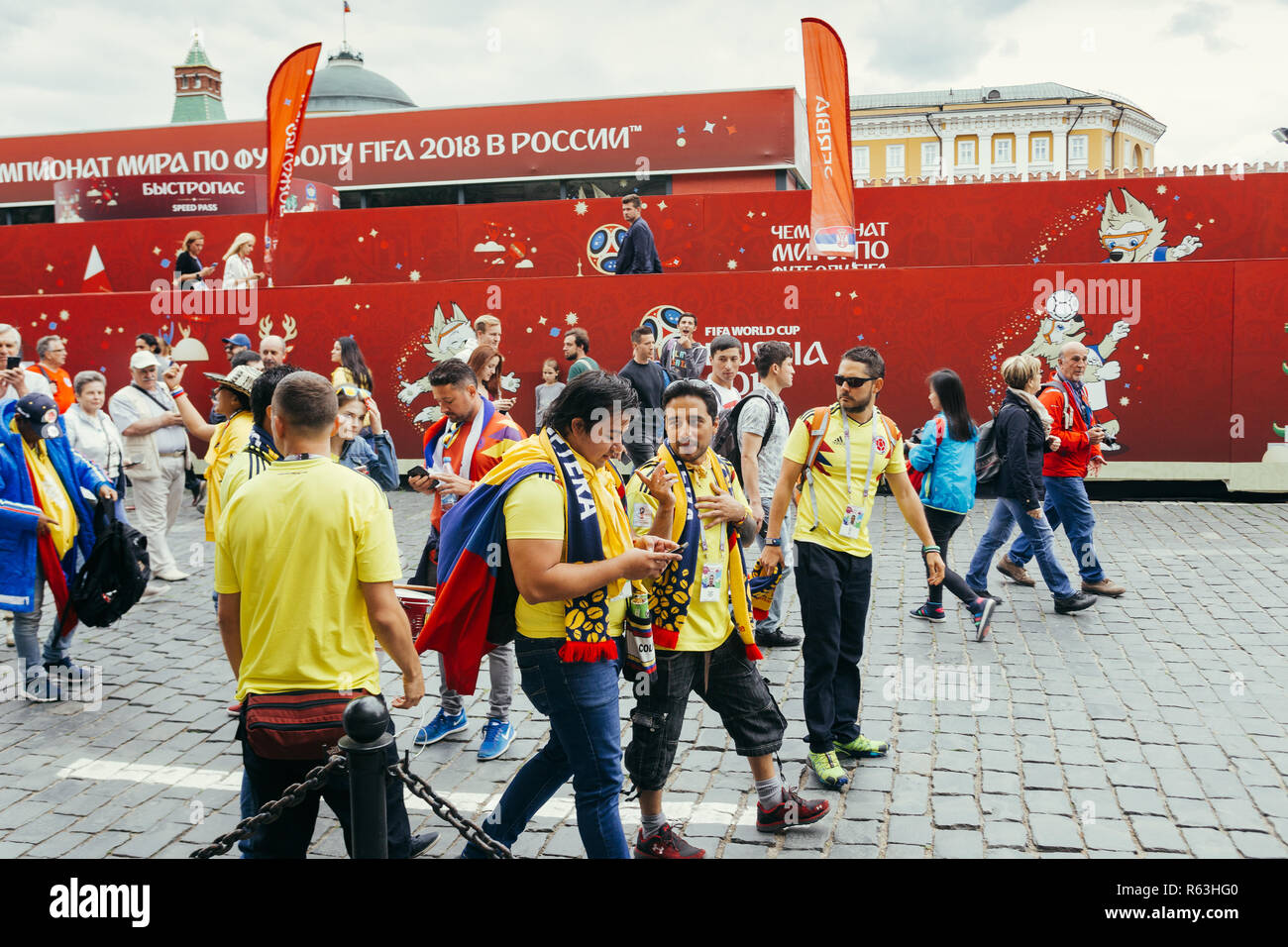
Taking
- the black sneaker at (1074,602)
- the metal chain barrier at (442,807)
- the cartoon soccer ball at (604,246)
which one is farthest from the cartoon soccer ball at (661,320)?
the metal chain barrier at (442,807)

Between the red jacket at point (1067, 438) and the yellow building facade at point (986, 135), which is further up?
the yellow building facade at point (986, 135)

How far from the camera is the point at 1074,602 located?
24.9ft

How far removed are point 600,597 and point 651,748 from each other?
Answer: 0.86 metres

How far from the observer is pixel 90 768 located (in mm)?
5219

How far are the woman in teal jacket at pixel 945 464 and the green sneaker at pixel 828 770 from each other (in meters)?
2.87

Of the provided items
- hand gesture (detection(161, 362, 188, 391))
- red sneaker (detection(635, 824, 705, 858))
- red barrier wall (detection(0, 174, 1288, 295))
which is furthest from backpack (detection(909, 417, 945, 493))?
red barrier wall (detection(0, 174, 1288, 295))

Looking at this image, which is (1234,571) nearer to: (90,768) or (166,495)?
(90,768)

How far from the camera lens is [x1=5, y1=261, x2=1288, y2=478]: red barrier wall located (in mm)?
12180

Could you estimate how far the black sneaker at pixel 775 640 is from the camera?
279 inches

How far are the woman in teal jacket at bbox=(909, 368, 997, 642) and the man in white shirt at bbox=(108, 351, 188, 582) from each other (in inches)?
233

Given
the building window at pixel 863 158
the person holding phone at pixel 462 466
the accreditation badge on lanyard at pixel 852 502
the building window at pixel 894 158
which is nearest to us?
the accreditation badge on lanyard at pixel 852 502

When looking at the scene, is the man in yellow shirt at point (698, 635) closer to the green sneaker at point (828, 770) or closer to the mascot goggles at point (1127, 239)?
the green sneaker at point (828, 770)

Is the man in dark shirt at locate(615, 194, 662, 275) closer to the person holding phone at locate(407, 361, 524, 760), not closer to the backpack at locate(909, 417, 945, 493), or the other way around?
the backpack at locate(909, 417, 945, 493)
